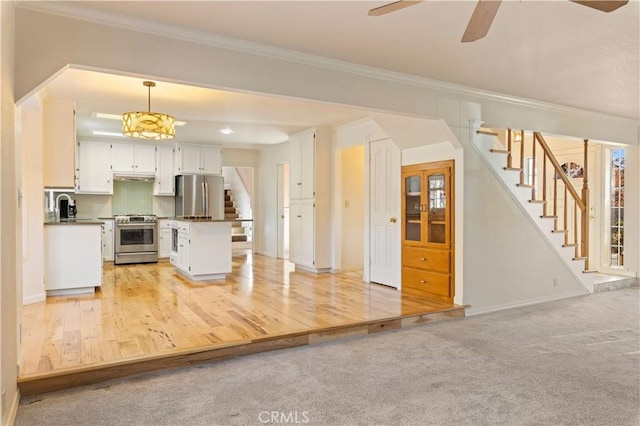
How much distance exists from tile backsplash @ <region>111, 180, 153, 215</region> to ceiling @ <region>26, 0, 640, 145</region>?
352 cm

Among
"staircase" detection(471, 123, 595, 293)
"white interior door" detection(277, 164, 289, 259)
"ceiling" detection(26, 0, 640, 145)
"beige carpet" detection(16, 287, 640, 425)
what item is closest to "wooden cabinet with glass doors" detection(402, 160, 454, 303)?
"staircase" detection(471, 123, 595, 293)

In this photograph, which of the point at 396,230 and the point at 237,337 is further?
the point at 396,230

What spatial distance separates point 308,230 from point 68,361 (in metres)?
4.60

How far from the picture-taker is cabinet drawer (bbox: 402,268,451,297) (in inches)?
187

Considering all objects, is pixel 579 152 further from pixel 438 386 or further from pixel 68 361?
pixel 68 361

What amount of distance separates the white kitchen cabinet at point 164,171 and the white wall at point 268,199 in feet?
6.55

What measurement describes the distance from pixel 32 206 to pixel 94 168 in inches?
141

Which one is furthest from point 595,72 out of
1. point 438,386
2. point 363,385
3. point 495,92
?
point 363,385

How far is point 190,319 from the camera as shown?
3967 millimetres

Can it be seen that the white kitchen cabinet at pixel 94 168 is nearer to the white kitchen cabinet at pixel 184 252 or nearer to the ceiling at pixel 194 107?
the ceiling at pixel 194 107

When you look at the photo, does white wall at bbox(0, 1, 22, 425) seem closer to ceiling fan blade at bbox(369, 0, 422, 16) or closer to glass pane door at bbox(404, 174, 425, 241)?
ceiling fan blade at bbox(369, 0, 422, 16)

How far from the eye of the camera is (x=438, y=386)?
2738 millimetres

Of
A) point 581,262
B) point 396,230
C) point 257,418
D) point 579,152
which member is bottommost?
point 257,418

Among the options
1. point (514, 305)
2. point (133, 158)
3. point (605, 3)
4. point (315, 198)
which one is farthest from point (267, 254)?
point (605, 3)
